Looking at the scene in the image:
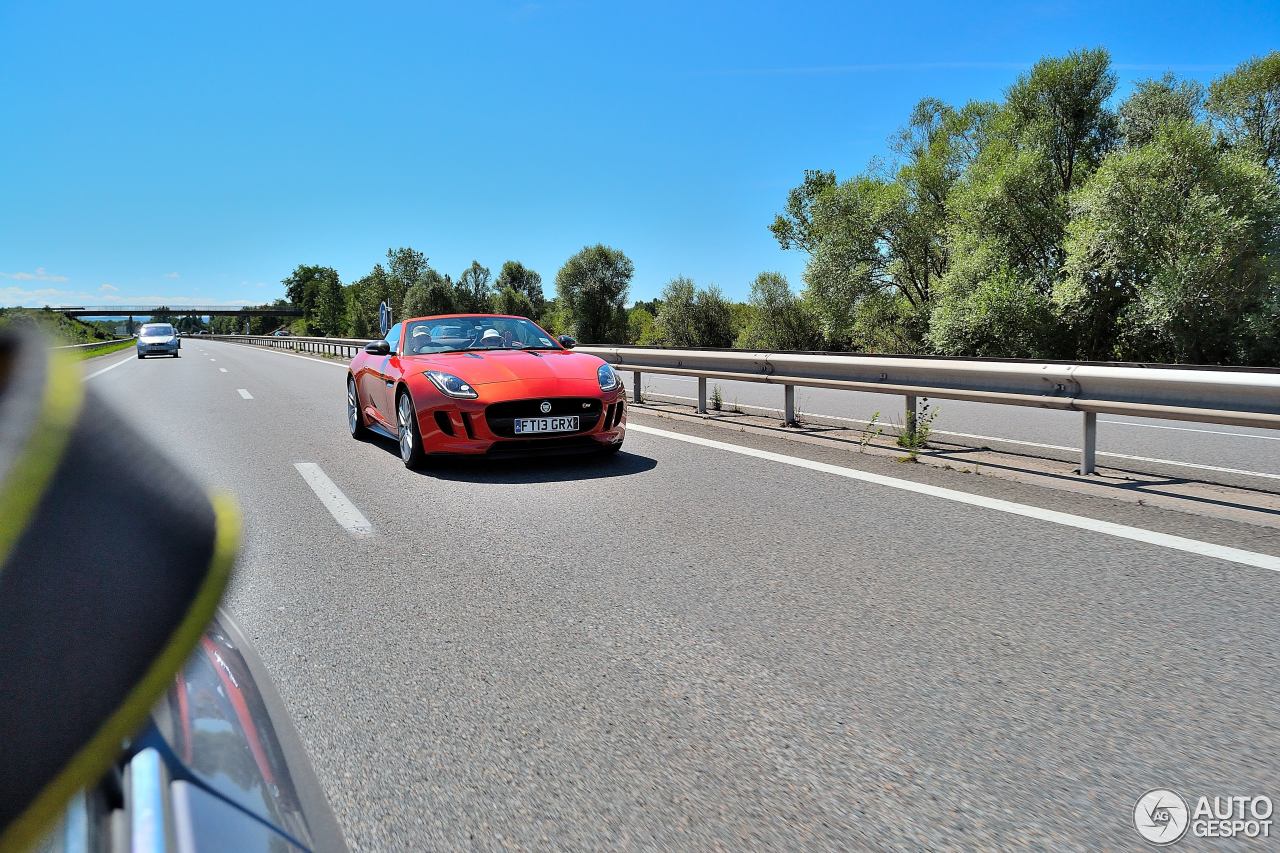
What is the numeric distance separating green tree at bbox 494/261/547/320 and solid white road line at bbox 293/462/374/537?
127 m

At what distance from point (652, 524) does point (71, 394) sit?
4.76 metres

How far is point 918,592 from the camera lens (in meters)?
4.02

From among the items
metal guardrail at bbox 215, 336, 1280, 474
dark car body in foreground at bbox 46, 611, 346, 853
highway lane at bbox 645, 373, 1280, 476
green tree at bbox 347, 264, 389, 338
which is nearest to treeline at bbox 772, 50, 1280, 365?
highway lane at bbox 645, 373, 1280, 476

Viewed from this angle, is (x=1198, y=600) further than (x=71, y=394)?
Yes

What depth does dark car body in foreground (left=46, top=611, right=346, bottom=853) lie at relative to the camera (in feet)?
2.67

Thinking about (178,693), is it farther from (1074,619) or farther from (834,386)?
(834,386)

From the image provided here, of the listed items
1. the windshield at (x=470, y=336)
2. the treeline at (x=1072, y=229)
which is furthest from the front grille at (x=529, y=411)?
the treeline at (x=1072, y=229)

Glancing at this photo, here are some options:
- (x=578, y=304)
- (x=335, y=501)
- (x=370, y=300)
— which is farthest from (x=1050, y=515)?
(x=370, y=300)

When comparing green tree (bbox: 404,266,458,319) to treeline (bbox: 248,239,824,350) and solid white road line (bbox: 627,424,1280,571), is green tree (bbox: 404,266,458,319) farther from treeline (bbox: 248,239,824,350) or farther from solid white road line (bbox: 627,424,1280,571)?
solid white road line (bbox: 627,424,1280,571)

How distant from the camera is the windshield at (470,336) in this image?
8938 millimetres

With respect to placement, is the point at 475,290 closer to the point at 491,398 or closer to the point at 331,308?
the point at 331,308

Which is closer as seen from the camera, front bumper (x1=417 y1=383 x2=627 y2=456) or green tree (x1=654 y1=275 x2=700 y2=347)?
front bumper (x1=417 y1=383 x2=627 y2=456)

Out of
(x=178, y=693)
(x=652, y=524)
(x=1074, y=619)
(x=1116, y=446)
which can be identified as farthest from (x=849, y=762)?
(x=1116, y=446)

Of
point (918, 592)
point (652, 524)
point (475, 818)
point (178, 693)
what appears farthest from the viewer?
point (652, 524)
